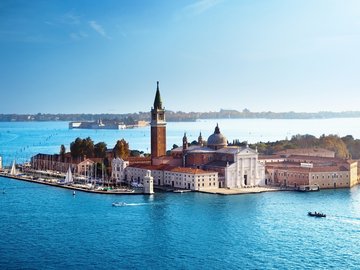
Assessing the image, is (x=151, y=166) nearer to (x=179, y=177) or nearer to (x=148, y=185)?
(x=179, y=177)

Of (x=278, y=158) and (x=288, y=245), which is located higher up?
(x=278, y=158)

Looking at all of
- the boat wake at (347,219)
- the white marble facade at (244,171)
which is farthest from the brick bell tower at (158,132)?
the boat wake at (347,219)

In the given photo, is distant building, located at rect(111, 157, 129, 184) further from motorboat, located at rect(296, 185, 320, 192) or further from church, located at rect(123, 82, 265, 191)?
motorboat, located at rect(296, 185, 320, 192)

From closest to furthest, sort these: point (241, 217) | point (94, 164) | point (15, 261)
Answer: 1. point (15, 261)
2. point (241, 217)
3. point (94, 164)

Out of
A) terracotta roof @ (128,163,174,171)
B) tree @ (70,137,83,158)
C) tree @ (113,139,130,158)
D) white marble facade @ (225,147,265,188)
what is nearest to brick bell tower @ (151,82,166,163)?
terracotta roof @ (128,163,174,171)

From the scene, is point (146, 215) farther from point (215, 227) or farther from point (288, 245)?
point (288, 245)

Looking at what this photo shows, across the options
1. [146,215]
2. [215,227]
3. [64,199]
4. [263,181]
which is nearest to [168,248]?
[215,227]

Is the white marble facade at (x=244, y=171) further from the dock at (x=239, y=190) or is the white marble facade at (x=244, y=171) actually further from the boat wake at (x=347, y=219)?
the boat wake at (x=347, y=219)

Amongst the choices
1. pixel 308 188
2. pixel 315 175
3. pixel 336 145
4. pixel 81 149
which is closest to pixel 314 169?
pixel 315 175
